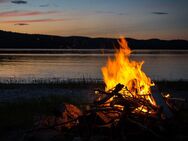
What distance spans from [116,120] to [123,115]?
30 cm

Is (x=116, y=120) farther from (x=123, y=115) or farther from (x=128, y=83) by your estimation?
(x=128, y=83)

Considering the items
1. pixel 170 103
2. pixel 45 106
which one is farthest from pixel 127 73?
pixel 45 106

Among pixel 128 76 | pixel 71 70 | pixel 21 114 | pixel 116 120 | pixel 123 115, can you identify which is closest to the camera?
pixel 123 115

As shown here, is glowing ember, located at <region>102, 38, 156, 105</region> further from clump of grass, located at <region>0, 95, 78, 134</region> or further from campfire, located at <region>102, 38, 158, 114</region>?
clump of grass, located at <region>0, 95, 78, 134</region>

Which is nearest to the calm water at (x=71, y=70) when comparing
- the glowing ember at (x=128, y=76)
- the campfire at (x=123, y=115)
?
the glowing ember at (x=128, y=76)

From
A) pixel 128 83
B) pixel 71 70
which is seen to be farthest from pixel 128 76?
pixel 71 70

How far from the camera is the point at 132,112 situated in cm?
798

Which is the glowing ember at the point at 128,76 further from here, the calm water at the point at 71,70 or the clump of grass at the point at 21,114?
the calm water at the point at 71,70

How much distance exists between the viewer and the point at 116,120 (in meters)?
7.84

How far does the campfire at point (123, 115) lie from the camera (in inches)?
296

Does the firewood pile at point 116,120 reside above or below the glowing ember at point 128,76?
below

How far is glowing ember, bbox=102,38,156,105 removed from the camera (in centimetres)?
891

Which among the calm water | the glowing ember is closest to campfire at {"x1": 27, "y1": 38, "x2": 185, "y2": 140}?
the glowing ember

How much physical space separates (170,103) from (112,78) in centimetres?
164
